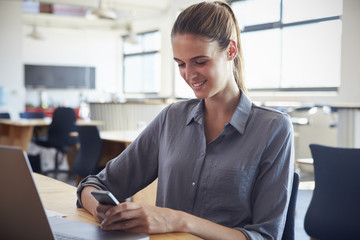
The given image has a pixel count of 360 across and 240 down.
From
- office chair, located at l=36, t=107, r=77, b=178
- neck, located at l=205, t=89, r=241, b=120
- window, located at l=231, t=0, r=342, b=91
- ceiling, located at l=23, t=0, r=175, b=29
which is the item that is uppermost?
ceiling, located at l=23, t=0, r=175, b=29

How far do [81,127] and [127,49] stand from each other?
9.30 metres

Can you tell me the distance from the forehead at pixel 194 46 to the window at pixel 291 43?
448 centimetres

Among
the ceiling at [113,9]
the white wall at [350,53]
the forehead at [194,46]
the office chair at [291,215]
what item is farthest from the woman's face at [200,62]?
the ceiling at [113,9]

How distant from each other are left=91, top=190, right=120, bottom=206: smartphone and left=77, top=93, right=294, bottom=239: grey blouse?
0.31 m

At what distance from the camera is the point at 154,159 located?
1435 millimetres

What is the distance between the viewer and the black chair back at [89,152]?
3934 millimetres

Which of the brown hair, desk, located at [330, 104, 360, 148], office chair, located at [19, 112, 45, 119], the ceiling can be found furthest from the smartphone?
the ceiling

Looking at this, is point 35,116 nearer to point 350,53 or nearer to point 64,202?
point 350,53

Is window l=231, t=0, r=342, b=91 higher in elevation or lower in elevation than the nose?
higher

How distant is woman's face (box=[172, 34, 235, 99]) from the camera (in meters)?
1.21

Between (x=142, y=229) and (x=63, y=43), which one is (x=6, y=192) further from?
(x=63, y=43)

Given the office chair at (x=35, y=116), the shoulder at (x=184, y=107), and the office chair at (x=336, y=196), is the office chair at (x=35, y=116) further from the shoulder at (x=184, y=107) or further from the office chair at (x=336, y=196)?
the shoulder at (x=184, y=107)

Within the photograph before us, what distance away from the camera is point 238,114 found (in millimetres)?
1248

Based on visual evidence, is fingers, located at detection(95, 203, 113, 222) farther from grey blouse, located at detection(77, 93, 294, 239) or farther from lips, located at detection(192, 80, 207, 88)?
lips, located at detection(192, 80, 207, 88)
